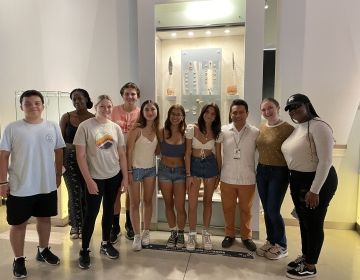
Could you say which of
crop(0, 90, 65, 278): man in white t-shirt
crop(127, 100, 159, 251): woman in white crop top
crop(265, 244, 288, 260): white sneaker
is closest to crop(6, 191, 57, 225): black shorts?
crop(0, 90, 65, 278): man in white t-shirt

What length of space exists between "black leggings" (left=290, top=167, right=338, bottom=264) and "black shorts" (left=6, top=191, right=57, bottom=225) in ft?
6.68

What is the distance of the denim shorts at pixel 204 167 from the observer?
112 inches

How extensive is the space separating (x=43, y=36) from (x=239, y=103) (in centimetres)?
288

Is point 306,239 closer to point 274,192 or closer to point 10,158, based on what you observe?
point 274,192

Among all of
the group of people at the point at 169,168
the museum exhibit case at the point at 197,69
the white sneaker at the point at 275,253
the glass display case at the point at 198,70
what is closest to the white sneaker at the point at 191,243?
the group of people at the point at 169,168

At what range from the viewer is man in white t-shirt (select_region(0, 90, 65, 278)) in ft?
7.57

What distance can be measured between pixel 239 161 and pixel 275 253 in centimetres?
92

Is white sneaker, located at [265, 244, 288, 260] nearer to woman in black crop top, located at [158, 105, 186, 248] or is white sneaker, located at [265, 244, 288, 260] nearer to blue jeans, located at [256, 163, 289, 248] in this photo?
blue jeans, located at [256, 163, 289, 248]

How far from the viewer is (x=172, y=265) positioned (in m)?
2.65

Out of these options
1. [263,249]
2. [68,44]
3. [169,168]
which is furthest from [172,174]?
[68,44]

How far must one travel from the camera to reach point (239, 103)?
2779 mm

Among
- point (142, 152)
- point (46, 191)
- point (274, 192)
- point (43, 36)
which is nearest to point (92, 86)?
point (43, 36)

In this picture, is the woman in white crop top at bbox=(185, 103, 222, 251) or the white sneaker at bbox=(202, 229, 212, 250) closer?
the woman in white crop top at bbox=(185, 103, 222, 251)

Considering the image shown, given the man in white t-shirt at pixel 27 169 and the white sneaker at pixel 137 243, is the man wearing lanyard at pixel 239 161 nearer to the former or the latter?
the white sneaker at pixel 137 243
